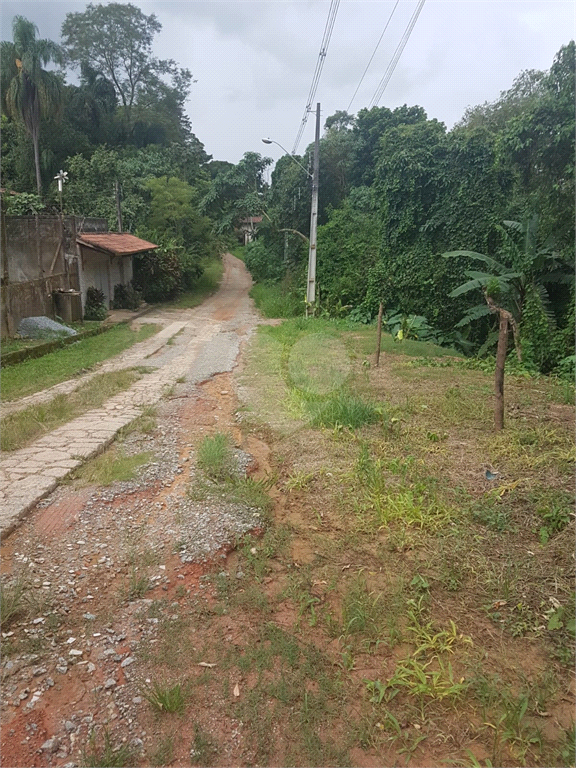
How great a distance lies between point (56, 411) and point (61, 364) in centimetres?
339

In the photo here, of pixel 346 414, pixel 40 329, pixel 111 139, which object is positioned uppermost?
pixel 111 139

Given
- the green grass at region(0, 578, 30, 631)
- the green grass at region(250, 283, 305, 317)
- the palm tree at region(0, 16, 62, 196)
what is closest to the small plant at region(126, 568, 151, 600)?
the green grass at region(0, 578, 30, 631)

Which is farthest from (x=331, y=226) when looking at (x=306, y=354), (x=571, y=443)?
(x=571, y=443)

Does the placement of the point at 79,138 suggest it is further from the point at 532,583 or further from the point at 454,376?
the point at 532,583

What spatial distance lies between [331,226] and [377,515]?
17.6 meters

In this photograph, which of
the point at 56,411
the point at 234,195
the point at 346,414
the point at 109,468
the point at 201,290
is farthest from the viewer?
the point at 234,195

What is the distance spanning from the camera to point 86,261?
54.9 feet

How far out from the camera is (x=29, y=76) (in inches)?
1012

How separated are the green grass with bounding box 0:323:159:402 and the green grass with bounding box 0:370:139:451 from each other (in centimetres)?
73

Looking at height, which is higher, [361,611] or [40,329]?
[40,329]

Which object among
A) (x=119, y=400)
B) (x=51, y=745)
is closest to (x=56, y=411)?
(x=119, y=400)

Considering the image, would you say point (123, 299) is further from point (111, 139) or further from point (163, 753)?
point (111, 139)

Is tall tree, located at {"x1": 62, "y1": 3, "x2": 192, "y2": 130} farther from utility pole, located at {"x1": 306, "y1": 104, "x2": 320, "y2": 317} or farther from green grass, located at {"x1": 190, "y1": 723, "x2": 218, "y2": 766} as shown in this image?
green grass, located at {"x1": 190, "y1": 723, "x2": 218, "y2": 766}

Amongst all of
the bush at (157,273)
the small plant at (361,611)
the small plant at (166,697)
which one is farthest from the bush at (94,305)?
the small plant at (166,697)
